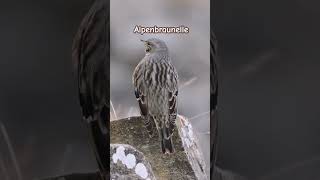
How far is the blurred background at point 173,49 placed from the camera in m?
2.34

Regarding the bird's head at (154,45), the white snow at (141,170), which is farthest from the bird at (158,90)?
the white snow at (141,170)

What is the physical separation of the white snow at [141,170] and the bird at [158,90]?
0.12 m

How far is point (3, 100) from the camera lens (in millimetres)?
2330

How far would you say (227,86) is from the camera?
7.70 feet

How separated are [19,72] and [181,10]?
777mm

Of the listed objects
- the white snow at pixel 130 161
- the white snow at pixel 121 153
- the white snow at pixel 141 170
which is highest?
the white snow at pixel 121 153

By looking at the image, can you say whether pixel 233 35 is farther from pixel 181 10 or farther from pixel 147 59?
pixel 147 59

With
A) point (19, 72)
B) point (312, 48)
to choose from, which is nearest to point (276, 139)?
point (312, 48)

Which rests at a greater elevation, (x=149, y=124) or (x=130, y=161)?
(x=149, y=124)

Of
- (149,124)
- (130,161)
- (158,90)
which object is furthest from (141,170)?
(158,90)

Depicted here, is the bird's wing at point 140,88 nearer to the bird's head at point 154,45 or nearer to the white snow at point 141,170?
the bird's head at point 154,45

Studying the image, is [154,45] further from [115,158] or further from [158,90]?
[115,158]

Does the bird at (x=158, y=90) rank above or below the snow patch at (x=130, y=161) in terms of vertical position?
above

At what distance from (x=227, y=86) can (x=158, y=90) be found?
0.31m
